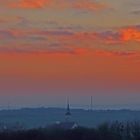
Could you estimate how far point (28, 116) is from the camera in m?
173

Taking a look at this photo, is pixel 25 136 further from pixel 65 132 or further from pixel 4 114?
pixel 4 114

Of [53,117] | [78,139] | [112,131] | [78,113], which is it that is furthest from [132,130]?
[78,113]

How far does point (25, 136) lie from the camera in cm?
8006

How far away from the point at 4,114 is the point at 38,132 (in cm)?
8779

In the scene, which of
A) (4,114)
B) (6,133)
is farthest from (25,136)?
(4,114)

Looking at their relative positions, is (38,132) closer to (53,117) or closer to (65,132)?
(65,132)

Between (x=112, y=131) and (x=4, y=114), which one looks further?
(x=4, y=114)

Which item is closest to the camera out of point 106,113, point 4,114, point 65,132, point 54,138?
→ point 54,138

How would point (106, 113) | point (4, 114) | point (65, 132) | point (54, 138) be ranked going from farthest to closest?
point (106, 113) < point (4, 114) < point (65, 132) < point (54, 138)

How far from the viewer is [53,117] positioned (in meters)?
173

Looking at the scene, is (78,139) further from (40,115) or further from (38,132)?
(40,115)

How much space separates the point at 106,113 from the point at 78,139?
103 m

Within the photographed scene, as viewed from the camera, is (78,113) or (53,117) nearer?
(53,117)

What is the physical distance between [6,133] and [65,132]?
664 cm
